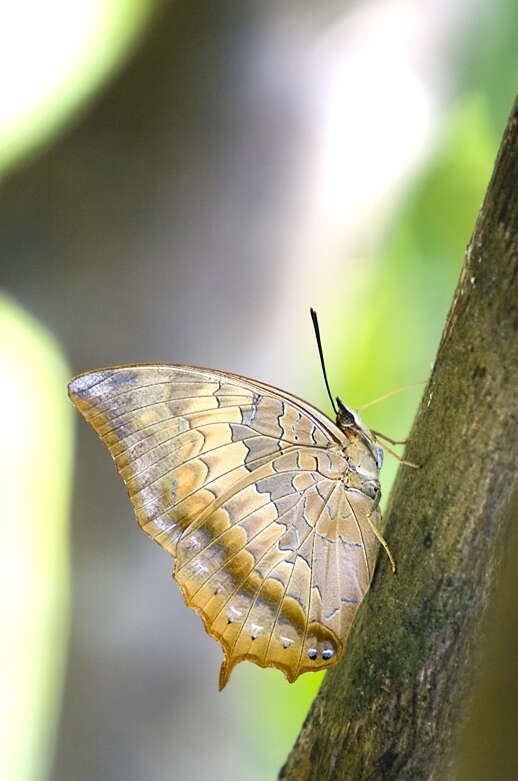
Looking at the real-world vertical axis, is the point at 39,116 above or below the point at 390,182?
above

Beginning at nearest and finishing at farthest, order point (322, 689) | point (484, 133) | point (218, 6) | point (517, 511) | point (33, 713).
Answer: point (517, 511) → point (322, 689) → point (218, 6) → point (33, 713) → point (484, 133)

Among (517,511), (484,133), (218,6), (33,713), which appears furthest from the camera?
(484,133)

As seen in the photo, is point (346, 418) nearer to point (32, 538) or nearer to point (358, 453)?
point (358, 453)

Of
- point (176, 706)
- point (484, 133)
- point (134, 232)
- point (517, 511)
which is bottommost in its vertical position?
point (176, 706)

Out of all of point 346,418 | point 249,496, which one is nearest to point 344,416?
point 346,418

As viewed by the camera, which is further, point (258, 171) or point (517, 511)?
point (258, 171)

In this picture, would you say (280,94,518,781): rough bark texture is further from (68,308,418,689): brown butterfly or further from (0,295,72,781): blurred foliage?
(0,295,72,781): blurred foliage

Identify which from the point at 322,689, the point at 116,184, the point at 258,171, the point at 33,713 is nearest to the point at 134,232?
the point at 116,184

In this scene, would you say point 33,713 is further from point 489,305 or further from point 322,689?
point 489,305

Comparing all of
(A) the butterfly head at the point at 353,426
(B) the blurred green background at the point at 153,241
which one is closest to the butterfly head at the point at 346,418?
(A) the butterfly head at the point at 353,426
